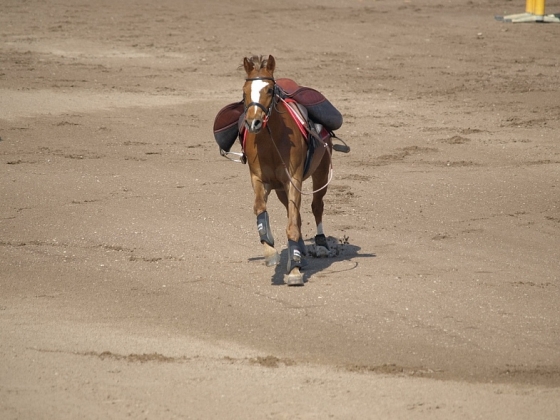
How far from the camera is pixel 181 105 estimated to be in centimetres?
1568

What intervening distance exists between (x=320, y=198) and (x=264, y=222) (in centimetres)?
124

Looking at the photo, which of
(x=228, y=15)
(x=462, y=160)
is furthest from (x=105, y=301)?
(x=228, y=15)

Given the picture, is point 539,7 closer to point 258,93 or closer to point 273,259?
point 273,259

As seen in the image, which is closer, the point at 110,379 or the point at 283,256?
the point at 110,379

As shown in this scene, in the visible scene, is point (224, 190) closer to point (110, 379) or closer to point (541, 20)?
point (110, 379)

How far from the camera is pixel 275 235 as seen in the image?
10016 mm

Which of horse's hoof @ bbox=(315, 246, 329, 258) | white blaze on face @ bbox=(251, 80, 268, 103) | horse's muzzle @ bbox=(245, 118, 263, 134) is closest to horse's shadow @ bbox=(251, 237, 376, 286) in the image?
horse's hoof @ bbox=(315, 246, 329, 258)

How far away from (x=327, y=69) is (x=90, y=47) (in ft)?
15.3

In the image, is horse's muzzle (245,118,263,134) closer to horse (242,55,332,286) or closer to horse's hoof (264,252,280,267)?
horse (242,55,332,286)

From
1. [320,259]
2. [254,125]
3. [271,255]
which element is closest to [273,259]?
[271,255]

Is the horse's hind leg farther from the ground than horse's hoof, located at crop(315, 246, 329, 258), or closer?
farther from the ground

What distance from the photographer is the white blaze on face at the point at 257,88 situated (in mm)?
7902

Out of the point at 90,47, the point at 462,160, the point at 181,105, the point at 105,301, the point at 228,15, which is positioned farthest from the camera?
the point at 228,15

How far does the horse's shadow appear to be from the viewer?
8.82m
